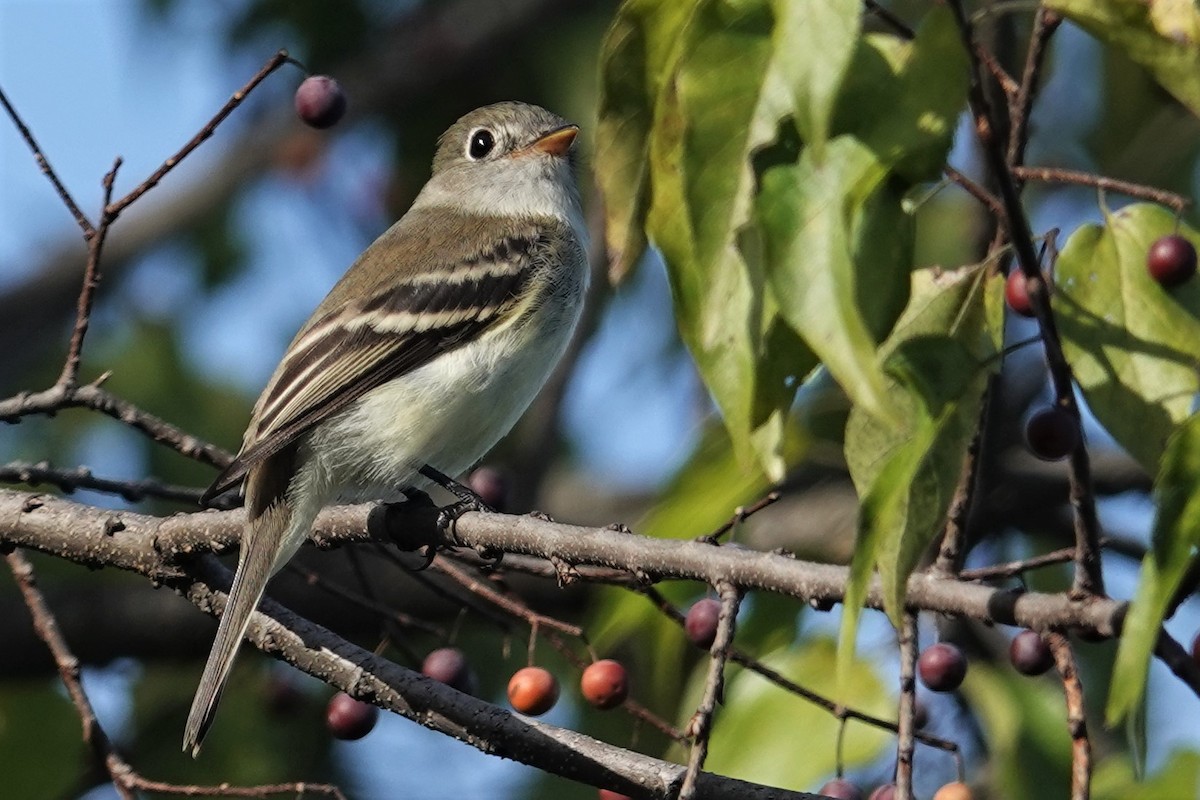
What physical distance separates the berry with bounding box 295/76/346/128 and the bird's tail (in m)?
1.18

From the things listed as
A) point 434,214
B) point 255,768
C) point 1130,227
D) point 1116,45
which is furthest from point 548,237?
point 1116,45

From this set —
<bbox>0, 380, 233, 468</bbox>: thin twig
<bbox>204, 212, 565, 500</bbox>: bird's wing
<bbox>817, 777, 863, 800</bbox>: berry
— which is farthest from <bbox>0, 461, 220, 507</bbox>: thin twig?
<bbox>817, 777, 863, 800</bbox>: berry

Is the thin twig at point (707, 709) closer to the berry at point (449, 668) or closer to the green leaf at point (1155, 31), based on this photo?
the green leaf at point (1155, 31)

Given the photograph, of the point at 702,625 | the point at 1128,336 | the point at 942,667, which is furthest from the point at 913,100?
the point at 702,625

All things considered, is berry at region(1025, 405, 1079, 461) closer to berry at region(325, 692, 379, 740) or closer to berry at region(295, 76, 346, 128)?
berry at region(325, 692, 379, 740)

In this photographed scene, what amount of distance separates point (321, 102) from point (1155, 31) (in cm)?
240

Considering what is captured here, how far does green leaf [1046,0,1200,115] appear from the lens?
2479mm

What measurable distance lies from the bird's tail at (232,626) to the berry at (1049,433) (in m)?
1.79

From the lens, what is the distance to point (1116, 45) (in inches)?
99.3

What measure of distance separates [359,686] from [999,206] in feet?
5.26

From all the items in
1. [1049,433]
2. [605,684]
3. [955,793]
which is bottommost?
[955,793]

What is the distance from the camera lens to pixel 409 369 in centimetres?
465

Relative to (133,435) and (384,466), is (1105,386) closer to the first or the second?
(384,466)

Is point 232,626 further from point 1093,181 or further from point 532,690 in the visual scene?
point 1093,181
